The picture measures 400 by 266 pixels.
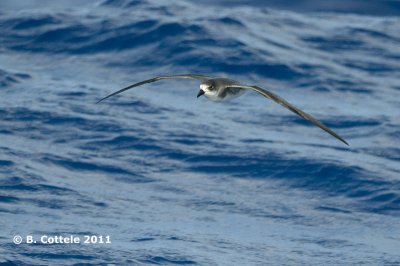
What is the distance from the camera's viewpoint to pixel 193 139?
855 inches

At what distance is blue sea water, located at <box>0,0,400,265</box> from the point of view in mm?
17750

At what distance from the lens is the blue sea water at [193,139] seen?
17.8 metres

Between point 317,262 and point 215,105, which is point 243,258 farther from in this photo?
point 215,105

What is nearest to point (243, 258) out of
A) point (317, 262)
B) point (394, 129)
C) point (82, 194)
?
point (317, 262)

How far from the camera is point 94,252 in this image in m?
16.7

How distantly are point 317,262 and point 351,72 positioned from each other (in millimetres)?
9449
